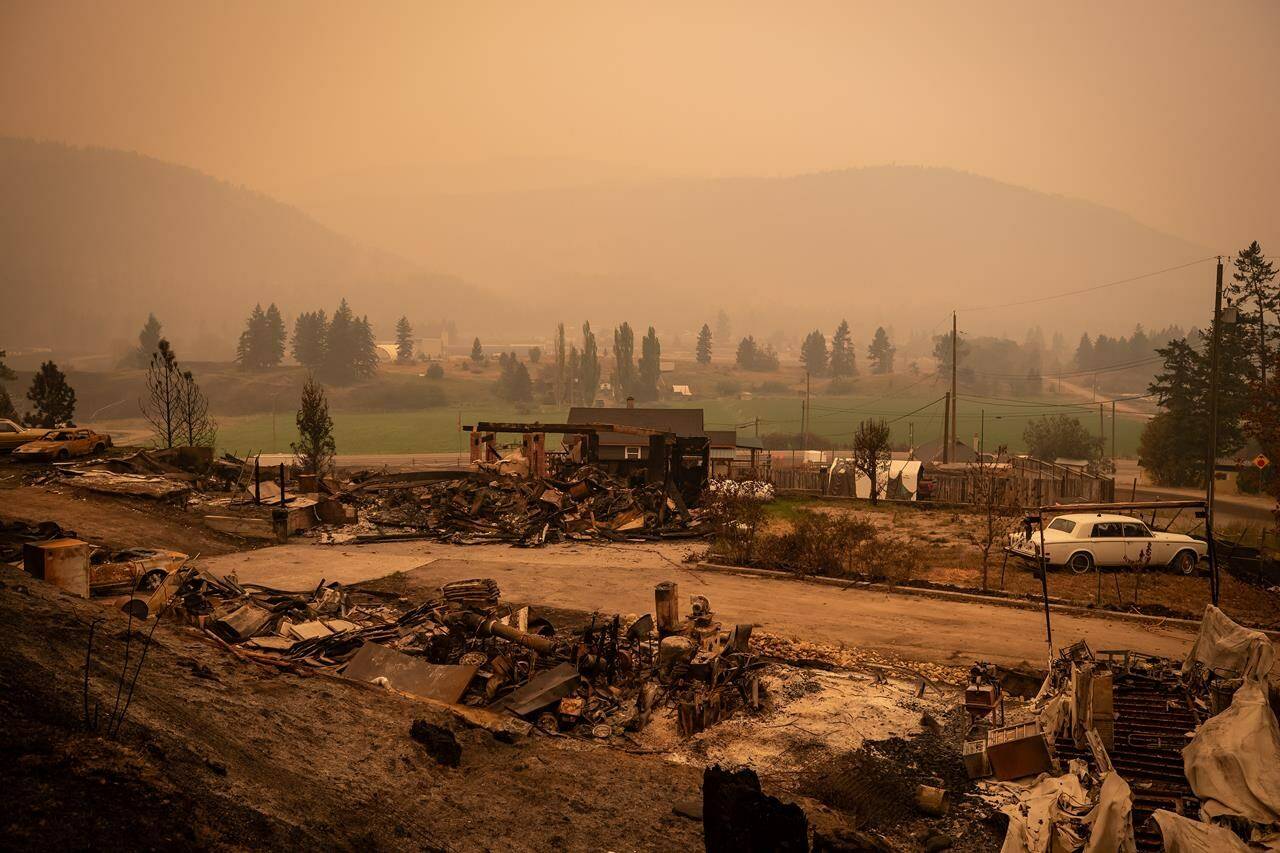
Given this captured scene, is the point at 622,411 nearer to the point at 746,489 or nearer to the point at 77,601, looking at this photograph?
the point at 746,489

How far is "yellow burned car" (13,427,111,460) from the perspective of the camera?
94.0 ft

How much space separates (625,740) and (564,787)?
6.39ft

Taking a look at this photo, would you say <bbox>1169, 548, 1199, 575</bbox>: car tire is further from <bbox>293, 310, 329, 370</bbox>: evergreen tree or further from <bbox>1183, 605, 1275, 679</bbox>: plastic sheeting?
<bbox>293, 310, 329, 370</bbox>: evergreen tree

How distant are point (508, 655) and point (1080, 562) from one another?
15771mm

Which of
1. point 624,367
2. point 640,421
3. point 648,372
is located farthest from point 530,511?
point 648,372

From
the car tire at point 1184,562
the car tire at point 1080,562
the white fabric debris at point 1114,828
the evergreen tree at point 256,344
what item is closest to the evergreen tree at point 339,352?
the evergreen tree at point 256,344

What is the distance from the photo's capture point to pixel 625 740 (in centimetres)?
1097

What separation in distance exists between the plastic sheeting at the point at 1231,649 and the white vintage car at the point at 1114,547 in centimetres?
1086

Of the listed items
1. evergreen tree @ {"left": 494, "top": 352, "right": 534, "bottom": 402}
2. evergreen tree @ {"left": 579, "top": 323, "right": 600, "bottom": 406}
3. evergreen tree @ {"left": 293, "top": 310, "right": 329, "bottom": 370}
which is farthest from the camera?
evergreen tree @ {"left": 293, "top": 310, "right": 329, "bottom": 370}

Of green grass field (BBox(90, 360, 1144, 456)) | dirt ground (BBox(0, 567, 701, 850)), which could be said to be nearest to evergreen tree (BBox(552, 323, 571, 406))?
green grass field (BBox(90, 360, 1144, 456))

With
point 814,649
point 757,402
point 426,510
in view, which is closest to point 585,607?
point 814,649

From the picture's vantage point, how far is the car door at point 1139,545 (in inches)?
803

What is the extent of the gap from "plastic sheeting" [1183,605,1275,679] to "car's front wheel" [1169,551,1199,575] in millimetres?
12877

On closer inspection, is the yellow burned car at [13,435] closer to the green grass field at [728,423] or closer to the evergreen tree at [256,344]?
the green grass field at [728,423]
